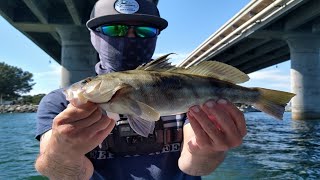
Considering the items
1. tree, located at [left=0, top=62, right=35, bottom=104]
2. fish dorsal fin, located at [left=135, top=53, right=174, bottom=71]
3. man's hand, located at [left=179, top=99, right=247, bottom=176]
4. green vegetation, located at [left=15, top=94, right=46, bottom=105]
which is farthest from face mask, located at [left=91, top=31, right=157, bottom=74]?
green vegetation, located at [left=15, top=94, right=46, bottom=105]

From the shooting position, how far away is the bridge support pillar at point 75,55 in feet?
106

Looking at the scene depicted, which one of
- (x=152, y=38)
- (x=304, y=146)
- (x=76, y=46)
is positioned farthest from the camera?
(x=76, y=46)

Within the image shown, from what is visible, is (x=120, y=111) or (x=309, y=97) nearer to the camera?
(x=120, y=111)

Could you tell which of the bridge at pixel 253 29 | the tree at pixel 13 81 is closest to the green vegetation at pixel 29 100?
the tree at pixel 13 81

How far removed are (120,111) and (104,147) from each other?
2.84ft

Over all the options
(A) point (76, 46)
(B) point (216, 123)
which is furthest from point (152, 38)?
(A) point (76, 46)

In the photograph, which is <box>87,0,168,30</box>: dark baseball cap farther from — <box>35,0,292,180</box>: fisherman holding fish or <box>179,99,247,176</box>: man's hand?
<box>179,99,247,176</box>: man's hand

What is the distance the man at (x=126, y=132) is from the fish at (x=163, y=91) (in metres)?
0.07

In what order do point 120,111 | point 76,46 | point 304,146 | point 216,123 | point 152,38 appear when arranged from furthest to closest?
point 76,46 → point 304,146 → point 152,38 → point 216,123 → point 120,111

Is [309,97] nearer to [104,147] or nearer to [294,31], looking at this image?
[294,31]

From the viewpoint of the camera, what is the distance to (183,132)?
3166mm

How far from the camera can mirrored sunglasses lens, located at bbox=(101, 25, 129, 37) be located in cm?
328

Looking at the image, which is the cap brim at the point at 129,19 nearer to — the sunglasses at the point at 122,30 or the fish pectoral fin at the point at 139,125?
the sunglasses at the point at 122,30

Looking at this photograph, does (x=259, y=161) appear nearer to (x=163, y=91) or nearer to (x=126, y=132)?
(x=126, y=132)
